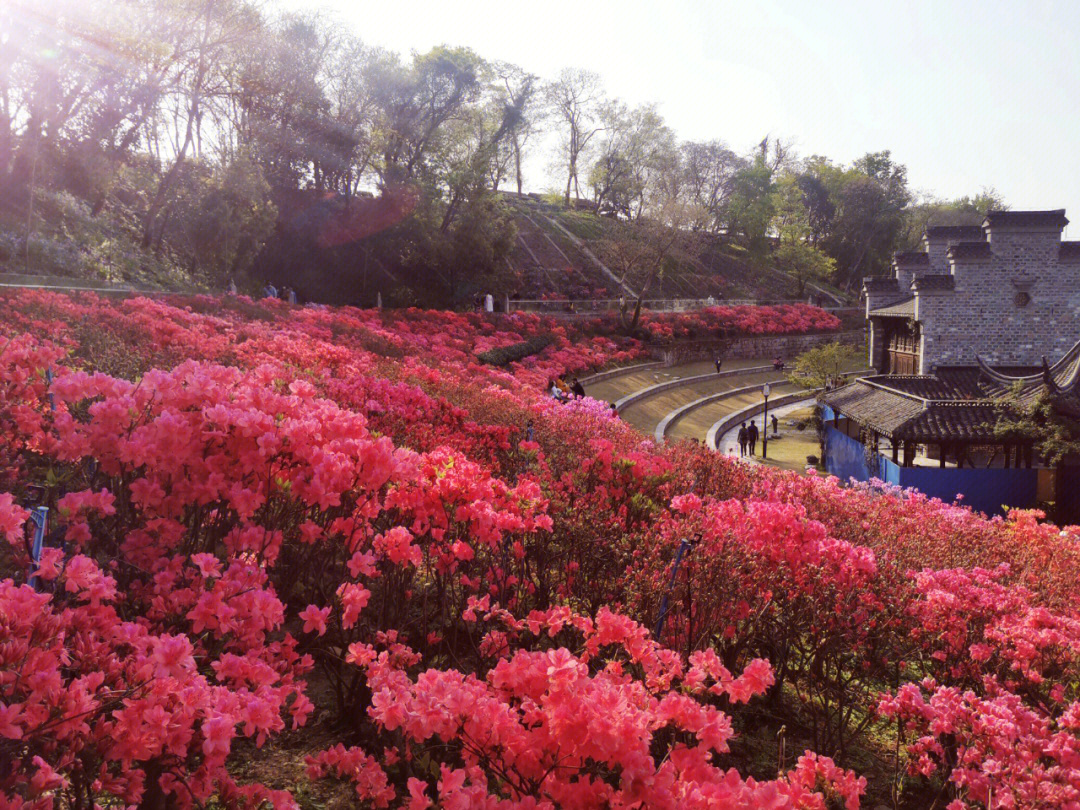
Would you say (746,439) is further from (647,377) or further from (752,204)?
(752,204)

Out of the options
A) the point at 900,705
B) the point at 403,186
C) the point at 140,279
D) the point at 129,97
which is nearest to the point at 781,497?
the point at 900,705

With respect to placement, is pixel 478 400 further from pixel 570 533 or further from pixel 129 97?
pixel 129 97

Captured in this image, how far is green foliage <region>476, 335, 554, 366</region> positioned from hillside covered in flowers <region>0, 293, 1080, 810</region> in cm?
1596

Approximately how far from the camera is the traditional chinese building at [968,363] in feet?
52.9

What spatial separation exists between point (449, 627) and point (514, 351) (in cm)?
2143

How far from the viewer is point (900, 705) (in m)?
3.83

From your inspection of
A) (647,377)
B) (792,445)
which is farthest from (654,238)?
(792,445)

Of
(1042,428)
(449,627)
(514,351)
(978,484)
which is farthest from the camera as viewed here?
(514,351)

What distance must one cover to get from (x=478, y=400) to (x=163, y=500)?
26.1 feet

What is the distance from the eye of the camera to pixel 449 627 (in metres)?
5.12

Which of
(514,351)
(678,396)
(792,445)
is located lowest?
(792,445)

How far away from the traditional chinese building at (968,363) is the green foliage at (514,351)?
417 inches

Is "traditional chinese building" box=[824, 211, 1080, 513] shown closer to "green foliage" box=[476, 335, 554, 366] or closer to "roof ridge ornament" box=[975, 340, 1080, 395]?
"roof ridge ornament" box=[975, 340, 1080, 395]

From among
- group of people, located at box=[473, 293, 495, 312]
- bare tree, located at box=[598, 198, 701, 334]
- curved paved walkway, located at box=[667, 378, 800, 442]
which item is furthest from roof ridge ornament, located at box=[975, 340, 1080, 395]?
group of people, located at box=[473, 293, 495, 312]
